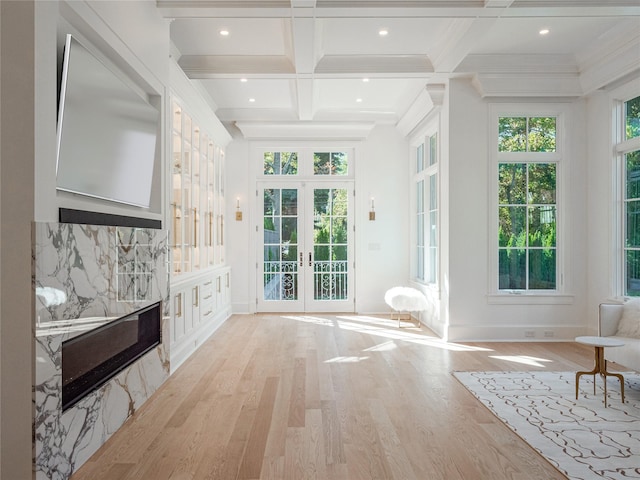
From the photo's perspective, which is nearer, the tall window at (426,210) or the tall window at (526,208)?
the tall window at (526,208)

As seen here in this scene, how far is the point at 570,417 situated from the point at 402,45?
3858 millimetres

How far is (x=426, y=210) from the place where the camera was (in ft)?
21.9

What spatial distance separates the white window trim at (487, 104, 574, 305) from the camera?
5.53 m

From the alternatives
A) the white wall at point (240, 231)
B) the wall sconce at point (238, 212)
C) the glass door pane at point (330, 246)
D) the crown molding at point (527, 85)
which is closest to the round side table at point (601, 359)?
the crown molding at point (527, 85)

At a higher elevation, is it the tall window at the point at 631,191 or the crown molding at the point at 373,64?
the crown molding at the point at 373,64

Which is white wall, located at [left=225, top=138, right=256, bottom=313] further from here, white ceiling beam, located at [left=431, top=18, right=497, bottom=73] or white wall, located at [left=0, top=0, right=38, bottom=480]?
white wall, located at [left=0, top=0, right=38, bottom=480]

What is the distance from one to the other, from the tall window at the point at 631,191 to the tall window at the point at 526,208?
77 cm

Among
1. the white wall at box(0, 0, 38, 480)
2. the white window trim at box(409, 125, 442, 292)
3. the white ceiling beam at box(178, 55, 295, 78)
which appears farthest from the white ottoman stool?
the white wall at box(0, 0, 38, 480)

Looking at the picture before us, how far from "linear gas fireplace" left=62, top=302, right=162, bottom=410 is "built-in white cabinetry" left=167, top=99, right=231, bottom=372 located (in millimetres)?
A: 788

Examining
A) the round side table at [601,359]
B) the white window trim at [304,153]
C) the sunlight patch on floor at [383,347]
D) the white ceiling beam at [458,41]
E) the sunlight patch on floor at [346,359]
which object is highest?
the white ceiling beam at [458,41]

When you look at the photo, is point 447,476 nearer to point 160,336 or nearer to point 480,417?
point 480,417

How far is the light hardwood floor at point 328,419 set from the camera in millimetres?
2432

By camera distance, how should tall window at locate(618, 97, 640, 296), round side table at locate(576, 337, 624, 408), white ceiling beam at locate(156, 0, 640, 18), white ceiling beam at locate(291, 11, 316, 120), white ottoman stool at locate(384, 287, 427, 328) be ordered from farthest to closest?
white ottoman stool at locate(384, 287, 427, 328), tall window at locate(618, 97, 640, 296), white ceiling beam at locate(291, 11, 316, 120), white ceiling beam at locate(156, 0, 640, 18), round side table at locate(576, 337, 624, 408)

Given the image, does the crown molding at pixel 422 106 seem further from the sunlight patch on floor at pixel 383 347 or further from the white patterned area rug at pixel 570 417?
the white patterned area rug at pixel 570 417
